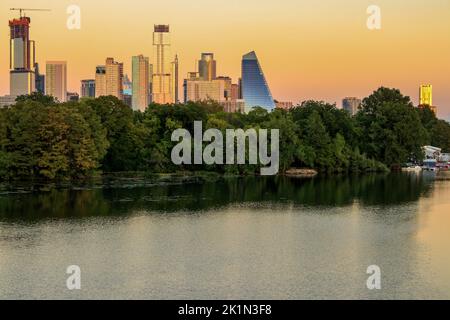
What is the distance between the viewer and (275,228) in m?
→ 23.6

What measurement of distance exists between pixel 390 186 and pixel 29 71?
7630 centimetres

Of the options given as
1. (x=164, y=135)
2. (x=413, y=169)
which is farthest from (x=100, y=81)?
(x=413, y=169)

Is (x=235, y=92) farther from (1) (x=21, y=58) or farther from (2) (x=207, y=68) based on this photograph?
(1) (x=21, y=58)

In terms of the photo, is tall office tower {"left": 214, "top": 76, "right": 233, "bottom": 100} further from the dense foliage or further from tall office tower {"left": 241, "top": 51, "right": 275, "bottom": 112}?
the dense foliage

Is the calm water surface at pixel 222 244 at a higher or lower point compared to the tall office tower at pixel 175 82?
lower

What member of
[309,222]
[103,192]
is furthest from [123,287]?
[103,192]

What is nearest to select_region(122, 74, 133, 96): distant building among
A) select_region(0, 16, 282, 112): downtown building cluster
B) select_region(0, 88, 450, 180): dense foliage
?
select_region(0, 16, 282, 112): downtown building cluster

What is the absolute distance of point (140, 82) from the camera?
12119cm

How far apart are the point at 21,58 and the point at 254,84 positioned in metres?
42.8

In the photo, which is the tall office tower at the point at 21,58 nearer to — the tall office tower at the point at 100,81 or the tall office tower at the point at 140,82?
the tall office tower at the point at 100,81

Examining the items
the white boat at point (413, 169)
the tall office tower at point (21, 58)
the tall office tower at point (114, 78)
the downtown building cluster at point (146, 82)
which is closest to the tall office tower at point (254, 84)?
the downtown building cluster at point (146, 82)

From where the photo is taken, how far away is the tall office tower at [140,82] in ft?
390

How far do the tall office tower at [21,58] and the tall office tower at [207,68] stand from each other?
3418cm
